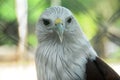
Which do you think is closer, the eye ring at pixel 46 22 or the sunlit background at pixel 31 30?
the eye ring at pixel 46 22

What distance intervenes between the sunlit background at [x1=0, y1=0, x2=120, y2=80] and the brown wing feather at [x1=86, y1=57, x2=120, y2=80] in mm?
397

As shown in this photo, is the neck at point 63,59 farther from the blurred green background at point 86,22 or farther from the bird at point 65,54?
the blurred green background at point 86,22

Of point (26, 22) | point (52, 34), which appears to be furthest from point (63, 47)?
point (26, 22)

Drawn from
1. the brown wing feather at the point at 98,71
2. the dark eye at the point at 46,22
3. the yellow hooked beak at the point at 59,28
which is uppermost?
the dark eye at the point at 46,22

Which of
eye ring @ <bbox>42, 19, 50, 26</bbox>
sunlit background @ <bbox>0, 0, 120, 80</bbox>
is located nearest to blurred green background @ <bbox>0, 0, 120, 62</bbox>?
sunlit background @ <bbox>0, 0, 120, 80</bbox>

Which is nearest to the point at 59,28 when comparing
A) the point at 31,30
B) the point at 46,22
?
the point at 46,22

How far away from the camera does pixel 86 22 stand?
1114 mm

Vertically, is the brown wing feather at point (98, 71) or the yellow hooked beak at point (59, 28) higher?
the yellow hooked beak at point (59, 28)

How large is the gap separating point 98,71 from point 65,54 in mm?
63

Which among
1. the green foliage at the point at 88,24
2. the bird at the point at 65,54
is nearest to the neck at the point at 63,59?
the bird at the point at 65,54

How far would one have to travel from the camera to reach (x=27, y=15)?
1115 mm

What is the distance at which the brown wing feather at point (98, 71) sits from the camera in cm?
69

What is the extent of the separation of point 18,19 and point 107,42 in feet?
0.84

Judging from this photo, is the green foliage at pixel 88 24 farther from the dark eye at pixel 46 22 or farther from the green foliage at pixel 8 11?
the dark eye at pixel 46 22
